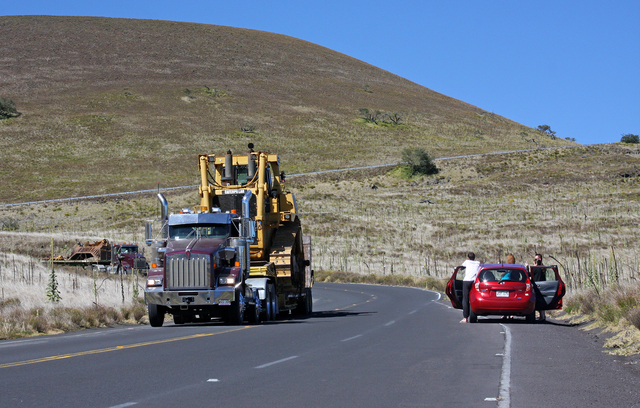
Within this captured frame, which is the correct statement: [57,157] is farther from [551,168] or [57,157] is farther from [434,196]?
[551,168]

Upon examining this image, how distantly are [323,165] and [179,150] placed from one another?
64.5ft

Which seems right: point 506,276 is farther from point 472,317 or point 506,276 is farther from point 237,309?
point 237,309

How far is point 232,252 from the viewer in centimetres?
2111

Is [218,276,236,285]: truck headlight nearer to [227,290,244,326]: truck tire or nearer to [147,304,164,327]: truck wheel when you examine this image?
[227,290,244,326]: truck tire

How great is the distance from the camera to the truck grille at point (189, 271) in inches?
805

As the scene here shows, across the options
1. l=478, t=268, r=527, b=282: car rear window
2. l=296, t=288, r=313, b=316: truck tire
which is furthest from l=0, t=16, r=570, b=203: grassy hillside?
l=478, t=268, r=527, b=282: car rear window

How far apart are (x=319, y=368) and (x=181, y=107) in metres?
116

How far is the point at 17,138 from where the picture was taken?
338ft

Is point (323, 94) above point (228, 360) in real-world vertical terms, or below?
above

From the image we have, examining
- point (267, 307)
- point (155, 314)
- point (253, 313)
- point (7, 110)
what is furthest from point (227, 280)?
point (7, 110)

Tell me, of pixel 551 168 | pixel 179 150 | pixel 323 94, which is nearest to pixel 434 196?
pixel 551 168

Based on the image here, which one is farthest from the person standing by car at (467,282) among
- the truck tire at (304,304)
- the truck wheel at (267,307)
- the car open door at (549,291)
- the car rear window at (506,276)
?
the truck tire at (304,304)

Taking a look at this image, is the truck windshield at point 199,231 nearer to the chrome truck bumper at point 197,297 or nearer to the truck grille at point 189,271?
the truck grille at point 189,271

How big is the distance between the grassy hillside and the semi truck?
60.8 m
